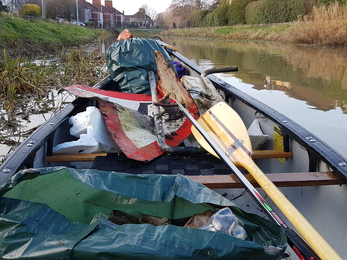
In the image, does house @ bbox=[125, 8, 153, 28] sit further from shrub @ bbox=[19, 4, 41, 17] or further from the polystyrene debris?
the polystyrene debris

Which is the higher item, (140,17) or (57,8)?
(140,17)

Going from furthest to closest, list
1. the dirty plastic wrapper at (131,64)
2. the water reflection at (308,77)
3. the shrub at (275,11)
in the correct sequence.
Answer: the shrub at (275,11) → the water reflection at (308,77) → the dirty plastic wrapper at (131,64)

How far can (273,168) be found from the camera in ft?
7.79

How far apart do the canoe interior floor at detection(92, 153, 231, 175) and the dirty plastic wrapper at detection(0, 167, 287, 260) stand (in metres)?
0.61

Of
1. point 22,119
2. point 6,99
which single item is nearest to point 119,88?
point 22,119

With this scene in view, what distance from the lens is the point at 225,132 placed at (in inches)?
94.3

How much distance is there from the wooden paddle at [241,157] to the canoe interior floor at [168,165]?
3.8 inches

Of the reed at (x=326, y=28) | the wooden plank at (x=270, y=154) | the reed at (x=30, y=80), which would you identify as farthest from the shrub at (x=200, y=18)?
the wooden plank at (x=270, y=154)

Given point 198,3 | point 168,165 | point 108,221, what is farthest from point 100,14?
point 108,221

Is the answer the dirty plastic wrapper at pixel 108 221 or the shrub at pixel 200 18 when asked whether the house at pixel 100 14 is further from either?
the dirty plastic wrapper at pixel 108 221

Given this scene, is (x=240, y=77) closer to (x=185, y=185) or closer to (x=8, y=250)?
(x=185, y=185)

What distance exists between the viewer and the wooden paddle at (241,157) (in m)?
1.04

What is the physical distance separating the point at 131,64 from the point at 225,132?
6.77 ft

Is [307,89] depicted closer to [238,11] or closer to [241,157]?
[241,157]
